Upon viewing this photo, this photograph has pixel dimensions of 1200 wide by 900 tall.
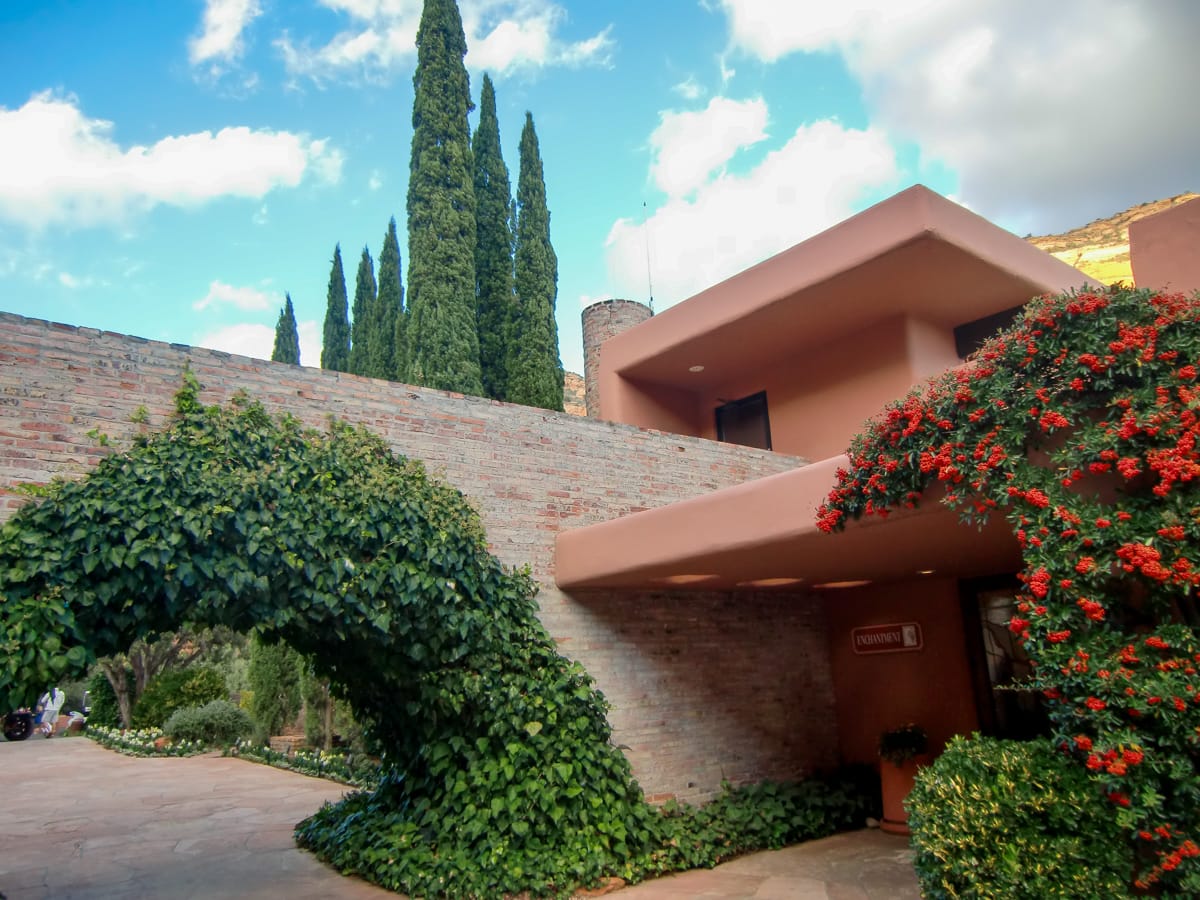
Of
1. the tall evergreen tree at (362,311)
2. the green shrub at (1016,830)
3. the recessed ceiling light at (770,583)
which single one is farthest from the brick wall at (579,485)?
the tall evergreen tree at (362,311)

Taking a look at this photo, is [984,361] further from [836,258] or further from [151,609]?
[151,609]

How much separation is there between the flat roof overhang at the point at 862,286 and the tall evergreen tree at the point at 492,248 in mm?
5241

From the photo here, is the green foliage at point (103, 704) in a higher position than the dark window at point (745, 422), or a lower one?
lower

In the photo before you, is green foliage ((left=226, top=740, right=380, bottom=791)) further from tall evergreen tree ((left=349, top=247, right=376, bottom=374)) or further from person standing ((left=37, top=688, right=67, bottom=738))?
person standing ((left=37, top=688, right=67, bottom=738))

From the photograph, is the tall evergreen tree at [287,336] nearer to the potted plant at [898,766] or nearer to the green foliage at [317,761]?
the green foliage at [317,761]

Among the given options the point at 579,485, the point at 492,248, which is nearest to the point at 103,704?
the point at 492,248

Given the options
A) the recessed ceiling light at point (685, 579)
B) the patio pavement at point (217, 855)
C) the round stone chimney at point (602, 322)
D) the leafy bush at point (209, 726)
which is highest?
the round stone chimney at point (602, 322)

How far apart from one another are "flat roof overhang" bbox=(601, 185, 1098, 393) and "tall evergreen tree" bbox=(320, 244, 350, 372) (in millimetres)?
15205

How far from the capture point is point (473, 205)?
14328mm

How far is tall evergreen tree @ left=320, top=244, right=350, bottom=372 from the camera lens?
23219 millimetres

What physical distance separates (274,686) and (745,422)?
994cm

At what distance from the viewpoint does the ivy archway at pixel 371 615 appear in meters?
4.47

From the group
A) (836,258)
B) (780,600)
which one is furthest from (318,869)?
(836,258)

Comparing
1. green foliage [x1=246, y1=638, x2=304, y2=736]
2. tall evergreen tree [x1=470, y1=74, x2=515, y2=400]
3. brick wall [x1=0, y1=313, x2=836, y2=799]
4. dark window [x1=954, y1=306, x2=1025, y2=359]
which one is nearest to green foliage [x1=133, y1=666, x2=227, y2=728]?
green foliage [x1=246, y1=638, x2=304, y2=736]
